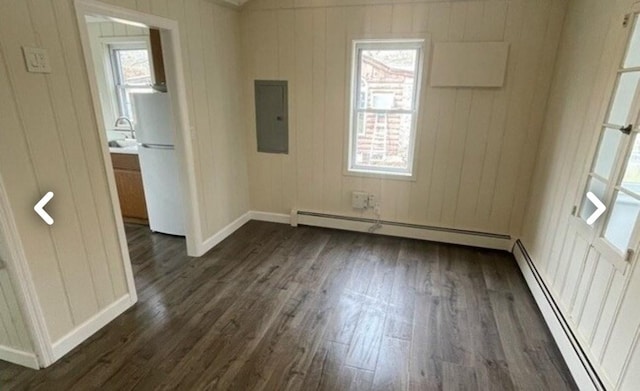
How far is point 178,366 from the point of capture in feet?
6.50

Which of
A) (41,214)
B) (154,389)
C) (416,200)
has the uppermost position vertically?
(41,214)

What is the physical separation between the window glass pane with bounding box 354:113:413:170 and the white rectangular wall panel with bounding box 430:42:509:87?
20.3 inches

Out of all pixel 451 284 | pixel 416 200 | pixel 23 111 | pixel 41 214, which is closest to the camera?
pixel 23 111

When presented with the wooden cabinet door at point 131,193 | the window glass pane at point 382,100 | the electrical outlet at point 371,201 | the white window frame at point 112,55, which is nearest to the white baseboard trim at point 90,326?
the wooden cabinet door at point 131,193

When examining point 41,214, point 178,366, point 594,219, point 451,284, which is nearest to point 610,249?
point 594,219

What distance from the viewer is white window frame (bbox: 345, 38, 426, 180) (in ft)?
10.6

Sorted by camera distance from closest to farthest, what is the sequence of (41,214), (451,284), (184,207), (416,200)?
(41,214), (451,284), (184,207), (416,200)

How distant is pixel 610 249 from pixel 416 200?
189 cm

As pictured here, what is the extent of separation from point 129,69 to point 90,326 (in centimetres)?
360

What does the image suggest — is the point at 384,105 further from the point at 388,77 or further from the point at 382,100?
the point at 388,77

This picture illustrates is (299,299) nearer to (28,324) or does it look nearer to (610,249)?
(28,324)

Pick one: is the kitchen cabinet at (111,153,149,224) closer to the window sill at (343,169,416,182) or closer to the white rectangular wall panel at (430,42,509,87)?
the window sill at (343,169,416,182)

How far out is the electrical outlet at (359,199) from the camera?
147 inches

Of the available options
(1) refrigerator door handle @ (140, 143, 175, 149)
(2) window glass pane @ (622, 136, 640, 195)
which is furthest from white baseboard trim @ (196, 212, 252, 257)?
(2) window glass pane @ (622, 136, 640, 195)
